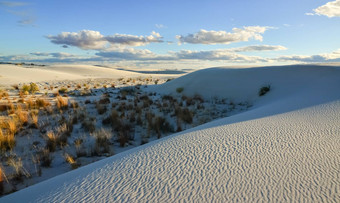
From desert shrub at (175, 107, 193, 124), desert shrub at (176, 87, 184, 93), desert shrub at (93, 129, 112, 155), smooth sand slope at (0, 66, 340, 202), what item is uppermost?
desert shrub at (176, 87, 184, 93)

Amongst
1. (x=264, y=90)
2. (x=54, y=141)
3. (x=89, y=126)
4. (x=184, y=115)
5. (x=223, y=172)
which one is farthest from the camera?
(x=264, y=90)

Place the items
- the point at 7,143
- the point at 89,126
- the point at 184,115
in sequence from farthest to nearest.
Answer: the point at 184,115 → the point at 89,126 → the point at 7,143

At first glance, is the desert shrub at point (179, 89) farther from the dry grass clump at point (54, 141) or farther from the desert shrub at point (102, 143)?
the dry grass clump at point (54, 141)

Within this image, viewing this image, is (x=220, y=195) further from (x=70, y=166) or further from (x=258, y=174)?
(x=70, y=166)

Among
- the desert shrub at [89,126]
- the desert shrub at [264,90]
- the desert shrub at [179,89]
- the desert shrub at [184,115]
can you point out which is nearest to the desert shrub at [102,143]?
the desert shrub at [89,126]

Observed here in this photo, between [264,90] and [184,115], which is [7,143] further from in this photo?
[264,90]

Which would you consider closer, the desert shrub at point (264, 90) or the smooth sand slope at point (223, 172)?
the smooth sand slope at point (223, 172)

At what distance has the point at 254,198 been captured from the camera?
5.49 ft

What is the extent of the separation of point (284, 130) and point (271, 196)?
2112 mm

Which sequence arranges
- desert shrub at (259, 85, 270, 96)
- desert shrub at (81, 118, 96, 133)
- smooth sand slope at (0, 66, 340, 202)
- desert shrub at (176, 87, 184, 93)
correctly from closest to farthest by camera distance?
smooth sand slope at (0, 66, 340, 202), desert shrub at (81, 118, 96, 133), desert shrub at (259, 85, 270, 96), desert shrub at (176, 87, 184, 93)

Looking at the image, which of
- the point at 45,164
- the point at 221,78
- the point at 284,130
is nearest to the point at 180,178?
the point at 284,130

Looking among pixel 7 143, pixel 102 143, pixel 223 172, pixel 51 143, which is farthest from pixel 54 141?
pixel 223 172

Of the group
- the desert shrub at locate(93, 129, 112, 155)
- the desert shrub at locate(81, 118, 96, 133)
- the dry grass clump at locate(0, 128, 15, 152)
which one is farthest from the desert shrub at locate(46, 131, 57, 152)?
the desert shrub at locate(81, 118, 96, 133)

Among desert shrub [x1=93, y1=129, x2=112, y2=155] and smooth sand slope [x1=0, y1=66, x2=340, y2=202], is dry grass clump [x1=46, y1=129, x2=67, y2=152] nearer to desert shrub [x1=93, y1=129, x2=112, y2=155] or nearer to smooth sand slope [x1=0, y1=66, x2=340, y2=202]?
desert shrub [x1=93, y1=129, x2=112, y2=155]
